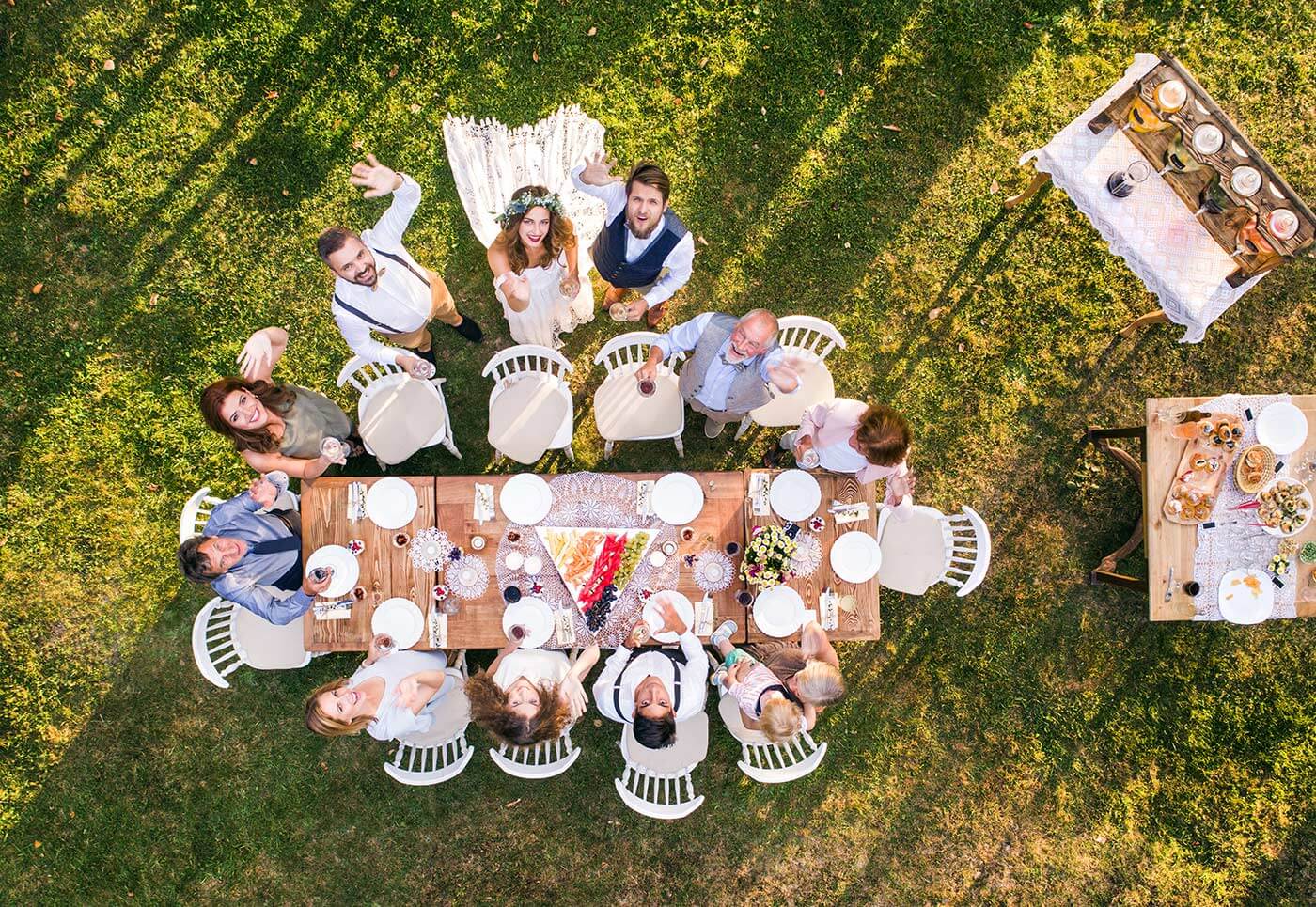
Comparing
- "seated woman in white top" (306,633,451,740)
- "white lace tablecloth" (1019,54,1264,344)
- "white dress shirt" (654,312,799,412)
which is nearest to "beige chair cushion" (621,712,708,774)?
"seated woman in white top" (306,633,451,740)

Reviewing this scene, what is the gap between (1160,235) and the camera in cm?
534

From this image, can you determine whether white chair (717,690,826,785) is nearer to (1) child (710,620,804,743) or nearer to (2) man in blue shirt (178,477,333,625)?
(1) child (710,620,804,743)

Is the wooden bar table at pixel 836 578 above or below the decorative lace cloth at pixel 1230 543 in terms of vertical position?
below

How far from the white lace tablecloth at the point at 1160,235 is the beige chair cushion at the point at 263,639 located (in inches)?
249

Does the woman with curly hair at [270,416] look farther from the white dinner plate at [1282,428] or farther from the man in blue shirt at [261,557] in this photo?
the white dinner plate at [1282,428]

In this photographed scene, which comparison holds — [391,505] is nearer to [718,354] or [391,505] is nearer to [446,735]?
[446,735]

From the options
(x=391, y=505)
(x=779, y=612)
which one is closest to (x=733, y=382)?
(x=779, y=612)

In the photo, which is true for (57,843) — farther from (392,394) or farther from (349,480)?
(392,394)

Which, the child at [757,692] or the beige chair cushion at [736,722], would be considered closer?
the child at [757,692]

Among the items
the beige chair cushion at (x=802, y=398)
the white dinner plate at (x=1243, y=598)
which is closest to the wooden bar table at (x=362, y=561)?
the beige chair cushion at (x=802, y=398)

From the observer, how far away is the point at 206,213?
603cm

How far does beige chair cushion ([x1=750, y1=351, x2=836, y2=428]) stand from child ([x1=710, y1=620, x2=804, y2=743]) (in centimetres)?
152

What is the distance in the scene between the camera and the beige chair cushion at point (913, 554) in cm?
527

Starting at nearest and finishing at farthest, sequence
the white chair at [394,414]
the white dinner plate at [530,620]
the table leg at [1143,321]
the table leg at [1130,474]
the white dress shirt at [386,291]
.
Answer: the white dress shirt at [386,291] < the white dinner plate at [530,620] < the white chair at [394,414] < the table leg at [1130,474] < the table leg at [1143,321]
